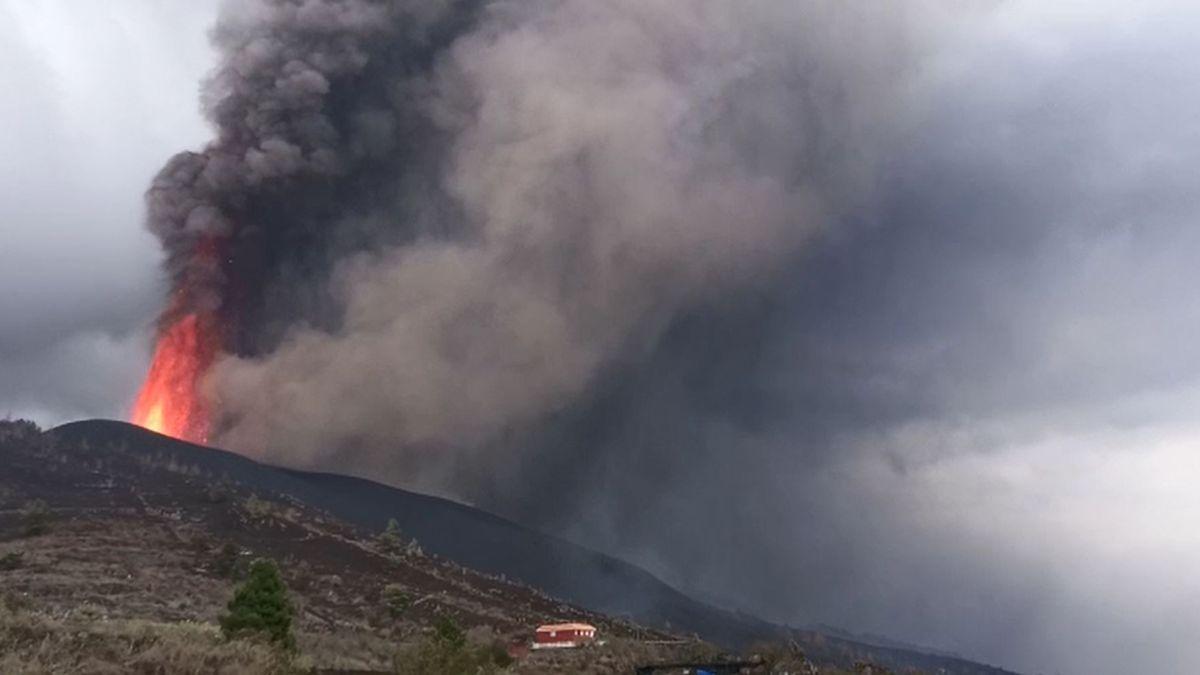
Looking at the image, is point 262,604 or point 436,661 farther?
point 262,604

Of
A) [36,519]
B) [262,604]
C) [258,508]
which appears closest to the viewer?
[262,604]

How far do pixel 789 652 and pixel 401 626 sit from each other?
71.9 feet

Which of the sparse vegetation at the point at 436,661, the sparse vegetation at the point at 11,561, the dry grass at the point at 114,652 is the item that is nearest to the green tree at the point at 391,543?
the sparse vegetation at the point at 11,561

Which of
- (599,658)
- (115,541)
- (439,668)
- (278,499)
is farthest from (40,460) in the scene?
(439,668)

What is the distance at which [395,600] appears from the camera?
218 feet

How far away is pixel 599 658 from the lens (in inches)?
1906

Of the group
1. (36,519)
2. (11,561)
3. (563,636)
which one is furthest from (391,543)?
(11,561)

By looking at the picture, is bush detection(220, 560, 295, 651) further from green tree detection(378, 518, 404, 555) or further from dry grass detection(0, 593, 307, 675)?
green tree detection(378, 518, 404, 555)

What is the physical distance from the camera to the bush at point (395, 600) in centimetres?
6362

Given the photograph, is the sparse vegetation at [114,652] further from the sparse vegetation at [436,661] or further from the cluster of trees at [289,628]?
the cluster of trees at [289,628]

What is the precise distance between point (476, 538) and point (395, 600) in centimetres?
8625

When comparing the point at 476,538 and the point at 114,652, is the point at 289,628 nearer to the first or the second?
the point at 114,652

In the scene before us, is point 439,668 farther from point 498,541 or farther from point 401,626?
point 498,541

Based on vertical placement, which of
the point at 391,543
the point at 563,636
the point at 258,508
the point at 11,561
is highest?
the point at 258,508
